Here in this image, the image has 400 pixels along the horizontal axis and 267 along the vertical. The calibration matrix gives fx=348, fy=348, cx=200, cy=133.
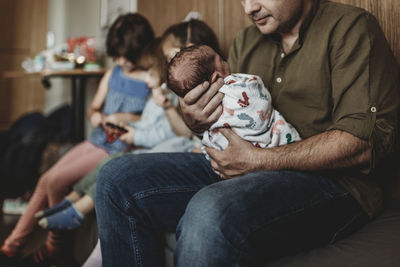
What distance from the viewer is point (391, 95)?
3.60 feet

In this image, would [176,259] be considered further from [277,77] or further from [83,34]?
[83,34]

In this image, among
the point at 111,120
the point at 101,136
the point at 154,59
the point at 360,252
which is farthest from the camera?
the point at 101,136

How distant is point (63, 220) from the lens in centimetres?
182

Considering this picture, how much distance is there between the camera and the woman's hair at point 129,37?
7.71ft

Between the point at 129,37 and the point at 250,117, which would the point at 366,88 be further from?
the point at 129,37

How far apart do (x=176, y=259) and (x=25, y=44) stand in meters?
4.80

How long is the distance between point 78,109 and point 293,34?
224cm

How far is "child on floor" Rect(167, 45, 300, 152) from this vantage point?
110 centimetres

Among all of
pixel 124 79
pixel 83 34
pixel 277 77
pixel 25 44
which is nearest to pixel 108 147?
pixel 124 79

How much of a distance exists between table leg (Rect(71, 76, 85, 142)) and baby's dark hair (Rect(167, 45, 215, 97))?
2029 mm

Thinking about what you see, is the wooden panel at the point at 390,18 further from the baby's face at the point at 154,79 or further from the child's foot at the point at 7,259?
the child's foot at the point at 7,259

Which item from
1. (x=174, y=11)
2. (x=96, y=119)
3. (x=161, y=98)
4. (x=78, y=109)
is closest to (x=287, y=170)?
(x=161, y=98)

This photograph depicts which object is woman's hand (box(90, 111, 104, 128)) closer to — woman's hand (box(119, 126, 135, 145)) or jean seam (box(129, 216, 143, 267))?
woman's hand (box(119, 126, 135, 145))

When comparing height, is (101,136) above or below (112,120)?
below
